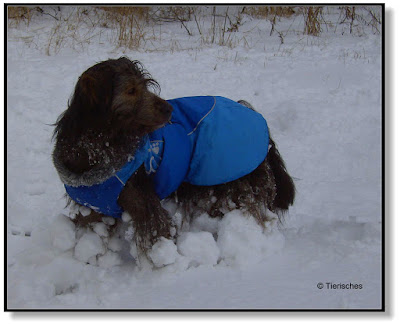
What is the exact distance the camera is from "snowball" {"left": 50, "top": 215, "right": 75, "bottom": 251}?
304 centimetres

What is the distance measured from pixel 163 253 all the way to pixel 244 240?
0.49 metres

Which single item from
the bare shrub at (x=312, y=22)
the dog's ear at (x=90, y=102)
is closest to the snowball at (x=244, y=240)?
the dog's ear at (x=90, y=102)

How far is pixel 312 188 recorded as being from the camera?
3934 millimetres

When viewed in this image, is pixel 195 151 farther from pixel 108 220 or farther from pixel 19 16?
pixel 19 16

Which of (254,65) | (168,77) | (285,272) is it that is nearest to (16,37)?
(168,77)

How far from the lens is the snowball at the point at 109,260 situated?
9.81 ft

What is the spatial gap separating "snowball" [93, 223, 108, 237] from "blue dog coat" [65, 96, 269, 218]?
10 centimetres

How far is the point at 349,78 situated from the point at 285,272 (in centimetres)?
314

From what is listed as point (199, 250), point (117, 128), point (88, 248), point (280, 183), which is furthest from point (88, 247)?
point (280, 183)

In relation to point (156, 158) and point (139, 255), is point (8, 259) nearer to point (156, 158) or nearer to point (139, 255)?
point (139, 255)

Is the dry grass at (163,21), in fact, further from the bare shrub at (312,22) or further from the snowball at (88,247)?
the snowball at (88,247)

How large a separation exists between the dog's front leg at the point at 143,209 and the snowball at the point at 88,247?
0.23m

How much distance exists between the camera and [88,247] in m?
2.99

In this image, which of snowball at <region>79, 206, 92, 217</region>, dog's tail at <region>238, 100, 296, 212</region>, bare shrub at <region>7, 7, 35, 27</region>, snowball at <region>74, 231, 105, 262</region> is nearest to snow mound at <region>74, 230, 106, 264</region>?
snowball at <region>74, 231, 105, 262</region>
